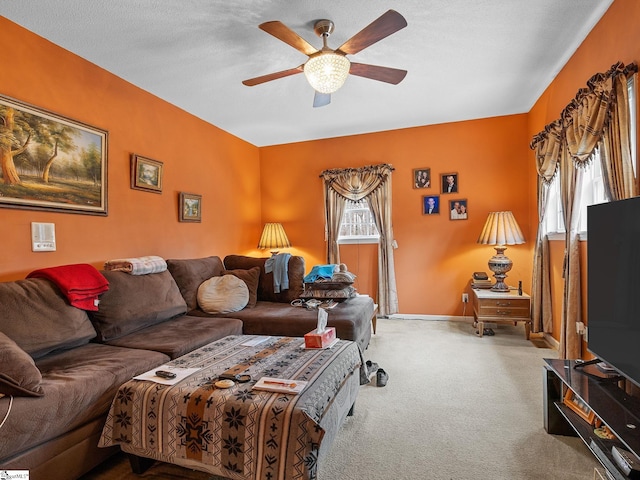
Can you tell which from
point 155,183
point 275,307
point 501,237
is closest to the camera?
point 275,307

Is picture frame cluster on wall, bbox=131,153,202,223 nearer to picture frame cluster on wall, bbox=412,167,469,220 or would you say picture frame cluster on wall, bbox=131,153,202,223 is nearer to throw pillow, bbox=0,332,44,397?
throw pillow, bbox=0,332,44,397

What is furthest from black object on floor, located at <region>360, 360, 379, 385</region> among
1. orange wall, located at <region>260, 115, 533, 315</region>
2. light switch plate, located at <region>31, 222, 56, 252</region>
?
light switch plate, located at <region>31, 222, 56, 252</region>

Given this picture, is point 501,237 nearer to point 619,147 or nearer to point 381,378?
point 619,147

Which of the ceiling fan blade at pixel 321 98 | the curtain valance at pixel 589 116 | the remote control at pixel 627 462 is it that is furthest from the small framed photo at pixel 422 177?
the remote control at pixel 627 462

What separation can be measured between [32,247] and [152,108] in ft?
5.87

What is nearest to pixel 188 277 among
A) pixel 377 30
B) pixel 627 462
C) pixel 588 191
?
pixel 377 30

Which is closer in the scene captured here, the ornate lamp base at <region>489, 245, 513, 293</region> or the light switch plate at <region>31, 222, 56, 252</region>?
Result: the light switch plate at <region>31, 222, 56, 252</region>

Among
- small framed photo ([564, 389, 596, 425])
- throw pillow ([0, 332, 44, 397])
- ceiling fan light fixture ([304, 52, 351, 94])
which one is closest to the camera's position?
throw pillow ([0, 332, 44, 397])

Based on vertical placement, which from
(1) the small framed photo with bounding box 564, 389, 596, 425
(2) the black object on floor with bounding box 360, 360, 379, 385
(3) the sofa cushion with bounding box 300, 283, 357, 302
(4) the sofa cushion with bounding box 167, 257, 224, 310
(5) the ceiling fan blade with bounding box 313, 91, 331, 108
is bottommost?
(2) the black object on floor with bounding box 360, 360, 379, 385

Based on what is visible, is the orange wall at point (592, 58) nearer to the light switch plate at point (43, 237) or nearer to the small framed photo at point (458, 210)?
the small framed photo at point (458, 210)

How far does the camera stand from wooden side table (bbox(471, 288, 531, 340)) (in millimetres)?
3621

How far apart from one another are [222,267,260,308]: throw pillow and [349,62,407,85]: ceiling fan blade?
2185 millimetres

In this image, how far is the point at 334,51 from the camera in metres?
2.15

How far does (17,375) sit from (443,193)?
4.48 metres
